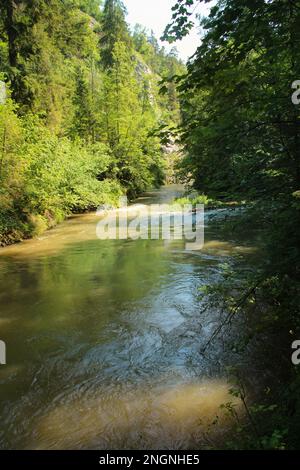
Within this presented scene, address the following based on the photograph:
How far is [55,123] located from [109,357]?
1543 centimetres

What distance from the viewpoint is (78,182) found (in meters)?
19.2

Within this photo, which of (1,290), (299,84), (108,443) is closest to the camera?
(299,84)

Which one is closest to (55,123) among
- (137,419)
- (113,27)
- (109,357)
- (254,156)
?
(109,357)

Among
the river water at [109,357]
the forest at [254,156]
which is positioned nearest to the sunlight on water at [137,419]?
the river water at [109,357]

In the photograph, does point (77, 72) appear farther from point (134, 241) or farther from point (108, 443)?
point (108, 443)

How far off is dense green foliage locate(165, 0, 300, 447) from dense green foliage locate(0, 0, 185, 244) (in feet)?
2.23

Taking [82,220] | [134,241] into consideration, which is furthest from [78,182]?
[134,241]

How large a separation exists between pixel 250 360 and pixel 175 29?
3.94 m

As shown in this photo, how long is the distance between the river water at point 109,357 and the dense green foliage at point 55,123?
291 centimetres

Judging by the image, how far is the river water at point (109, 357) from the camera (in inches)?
156

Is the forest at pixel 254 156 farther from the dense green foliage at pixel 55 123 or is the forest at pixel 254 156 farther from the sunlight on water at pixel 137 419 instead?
the dense green foliage at pixel 55 123

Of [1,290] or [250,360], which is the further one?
[1,290]

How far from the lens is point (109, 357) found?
5.48m

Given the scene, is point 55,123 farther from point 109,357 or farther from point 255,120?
point 255,120
